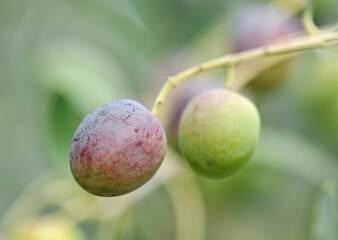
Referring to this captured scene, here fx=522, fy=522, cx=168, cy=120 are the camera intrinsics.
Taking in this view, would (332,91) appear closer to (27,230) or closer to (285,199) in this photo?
(285,199)

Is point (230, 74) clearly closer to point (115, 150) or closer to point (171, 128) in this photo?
point (115, 150)

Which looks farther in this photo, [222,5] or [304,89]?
[222,5]

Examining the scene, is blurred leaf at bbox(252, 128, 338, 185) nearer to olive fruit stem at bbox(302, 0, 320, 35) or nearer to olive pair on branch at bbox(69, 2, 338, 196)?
olive fruit stem at bbox(302, 0, 320, 35)

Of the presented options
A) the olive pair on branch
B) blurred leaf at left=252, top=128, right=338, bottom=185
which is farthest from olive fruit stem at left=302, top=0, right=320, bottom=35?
blurred leaf at left=252, top=128, right=338, bottom=185

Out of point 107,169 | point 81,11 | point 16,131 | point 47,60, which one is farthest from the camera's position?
point 16,131

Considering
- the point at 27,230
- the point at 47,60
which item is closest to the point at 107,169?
the point at 27,230

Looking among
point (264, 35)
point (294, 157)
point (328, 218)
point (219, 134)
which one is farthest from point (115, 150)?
point (294, 157)

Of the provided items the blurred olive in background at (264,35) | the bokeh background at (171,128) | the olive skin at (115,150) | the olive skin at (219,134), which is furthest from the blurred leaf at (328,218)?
the blurred olive in background at (264,35)
